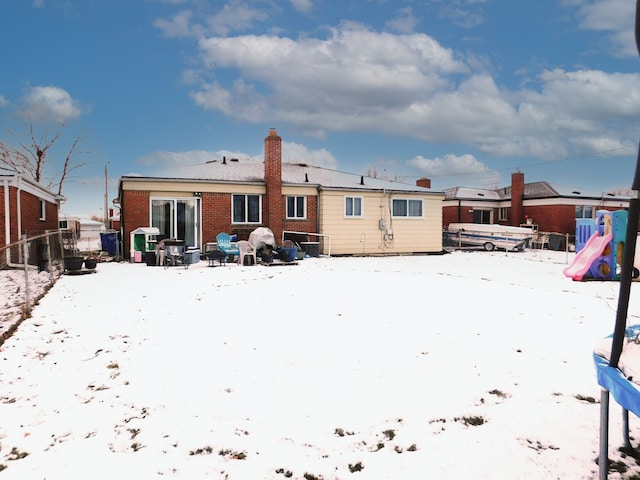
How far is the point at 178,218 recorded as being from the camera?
17266 millimetres

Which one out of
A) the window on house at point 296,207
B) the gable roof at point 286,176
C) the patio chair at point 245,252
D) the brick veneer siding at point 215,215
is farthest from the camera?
the window on house at point 296,207

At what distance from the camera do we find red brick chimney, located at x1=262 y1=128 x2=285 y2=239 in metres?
18.2

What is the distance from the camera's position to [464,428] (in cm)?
333

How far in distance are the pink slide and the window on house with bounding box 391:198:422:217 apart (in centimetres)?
875

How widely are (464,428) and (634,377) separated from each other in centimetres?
148

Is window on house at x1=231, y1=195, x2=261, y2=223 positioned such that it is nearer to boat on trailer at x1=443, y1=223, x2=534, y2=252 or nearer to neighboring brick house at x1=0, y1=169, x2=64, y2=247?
neighboring brick house at x1=0, y1=169, x2=64, y2=247

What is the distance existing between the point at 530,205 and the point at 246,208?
2236 cm

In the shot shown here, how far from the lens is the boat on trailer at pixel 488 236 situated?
24.2 m

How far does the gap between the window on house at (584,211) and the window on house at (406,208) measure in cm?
Result: 1550

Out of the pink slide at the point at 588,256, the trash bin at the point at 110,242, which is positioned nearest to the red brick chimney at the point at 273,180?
the trash bin at the point at 110,242

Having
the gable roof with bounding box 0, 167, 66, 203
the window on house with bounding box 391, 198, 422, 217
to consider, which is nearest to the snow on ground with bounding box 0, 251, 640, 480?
the gable roof with bounding box 0, 167, 66, 203

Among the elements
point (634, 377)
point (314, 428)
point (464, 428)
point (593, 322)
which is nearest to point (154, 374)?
point (314, 428)

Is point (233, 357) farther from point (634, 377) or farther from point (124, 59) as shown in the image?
point (124, 59)

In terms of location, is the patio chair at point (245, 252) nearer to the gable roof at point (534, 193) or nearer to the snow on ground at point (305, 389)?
the snow on ground at point (305, 389)
